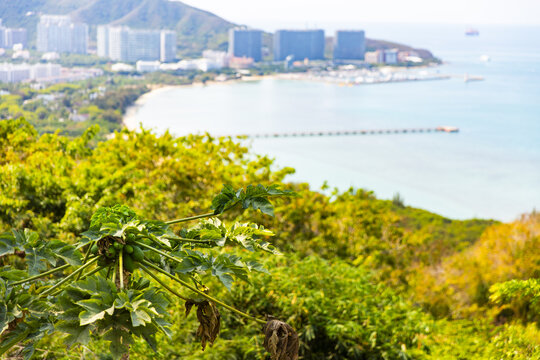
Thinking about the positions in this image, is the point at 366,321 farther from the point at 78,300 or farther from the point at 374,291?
the point at 78,300

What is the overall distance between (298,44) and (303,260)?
2207cm

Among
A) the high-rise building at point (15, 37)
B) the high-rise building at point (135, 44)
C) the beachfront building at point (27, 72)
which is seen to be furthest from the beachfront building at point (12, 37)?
the high-rise building at point (135, 44)

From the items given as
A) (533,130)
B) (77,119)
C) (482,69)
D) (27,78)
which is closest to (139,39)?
(27,78)

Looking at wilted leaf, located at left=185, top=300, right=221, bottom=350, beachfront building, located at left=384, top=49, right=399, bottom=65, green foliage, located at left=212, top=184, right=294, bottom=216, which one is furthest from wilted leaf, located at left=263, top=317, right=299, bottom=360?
beachfront building, located at left=384, top=49, right=399, bottom=65

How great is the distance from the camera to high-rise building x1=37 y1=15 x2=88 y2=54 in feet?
33.8

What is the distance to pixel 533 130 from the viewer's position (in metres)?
24.7

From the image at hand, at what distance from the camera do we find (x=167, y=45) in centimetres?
1476

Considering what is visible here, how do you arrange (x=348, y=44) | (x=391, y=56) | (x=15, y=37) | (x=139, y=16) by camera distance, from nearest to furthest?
(x=15, y=37) < (x=139, y=16) < (x=348, y=44) < (x=391, y=56)

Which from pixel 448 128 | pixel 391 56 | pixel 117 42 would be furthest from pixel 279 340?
pixel 391 56

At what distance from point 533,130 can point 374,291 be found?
80.6 ft

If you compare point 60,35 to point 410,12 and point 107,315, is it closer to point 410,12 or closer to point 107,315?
point 107,315

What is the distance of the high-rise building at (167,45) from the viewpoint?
1438 centimetres

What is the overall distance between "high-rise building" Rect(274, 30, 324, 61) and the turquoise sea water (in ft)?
4.15

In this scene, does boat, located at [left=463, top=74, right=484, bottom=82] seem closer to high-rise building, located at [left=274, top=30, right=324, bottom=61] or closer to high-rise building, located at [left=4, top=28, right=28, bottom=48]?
high-rise building, located at [left=274, top=30, right=324, bottom=61]
